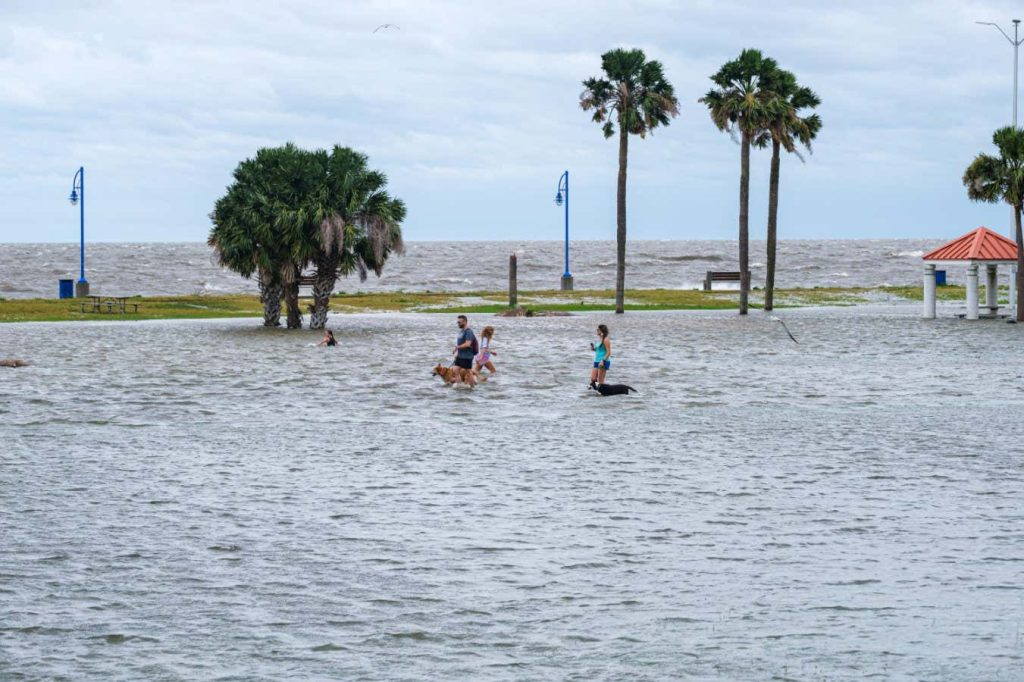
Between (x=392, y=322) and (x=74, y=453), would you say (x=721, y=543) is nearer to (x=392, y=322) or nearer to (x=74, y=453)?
(x=74, y=453)

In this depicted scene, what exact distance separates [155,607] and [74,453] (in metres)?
8.89

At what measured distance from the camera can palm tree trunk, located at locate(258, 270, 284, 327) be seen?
49.8 m

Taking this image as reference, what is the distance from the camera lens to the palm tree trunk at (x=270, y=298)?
49.8 m

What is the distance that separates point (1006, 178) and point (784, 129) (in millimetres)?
10194

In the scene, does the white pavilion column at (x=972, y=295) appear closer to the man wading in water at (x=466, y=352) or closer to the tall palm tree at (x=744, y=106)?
the tall palm tree at (x=744, y=106)

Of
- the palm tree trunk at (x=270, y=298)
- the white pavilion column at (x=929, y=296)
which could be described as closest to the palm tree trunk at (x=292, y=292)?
the palm tree trunk at (x=270, y=298)

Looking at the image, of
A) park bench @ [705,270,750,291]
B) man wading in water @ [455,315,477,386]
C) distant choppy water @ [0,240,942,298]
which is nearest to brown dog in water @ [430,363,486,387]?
man wading in water @ [455,315,477,386]

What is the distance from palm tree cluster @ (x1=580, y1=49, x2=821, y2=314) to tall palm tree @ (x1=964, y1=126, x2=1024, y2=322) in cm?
851

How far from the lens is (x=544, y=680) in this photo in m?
8.26

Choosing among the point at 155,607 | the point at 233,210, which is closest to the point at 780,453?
the point at 155,607

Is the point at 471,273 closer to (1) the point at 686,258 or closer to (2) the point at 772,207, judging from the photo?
(1) the point at 686,258

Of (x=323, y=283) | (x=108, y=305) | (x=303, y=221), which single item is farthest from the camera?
(x=108, y=305)

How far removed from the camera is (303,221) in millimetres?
47438

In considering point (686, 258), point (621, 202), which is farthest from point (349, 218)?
point (686, 258)
